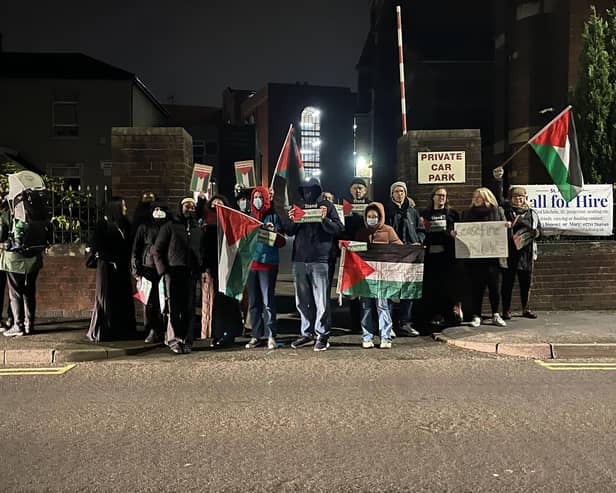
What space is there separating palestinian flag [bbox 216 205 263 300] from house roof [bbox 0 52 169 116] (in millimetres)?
22158

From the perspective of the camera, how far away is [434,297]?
945cm

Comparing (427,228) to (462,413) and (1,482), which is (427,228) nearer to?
(462,413)

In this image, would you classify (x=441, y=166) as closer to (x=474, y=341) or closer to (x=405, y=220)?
(x=405, y=220)

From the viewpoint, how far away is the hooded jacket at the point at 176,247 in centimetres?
788

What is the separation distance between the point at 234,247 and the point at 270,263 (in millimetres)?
518

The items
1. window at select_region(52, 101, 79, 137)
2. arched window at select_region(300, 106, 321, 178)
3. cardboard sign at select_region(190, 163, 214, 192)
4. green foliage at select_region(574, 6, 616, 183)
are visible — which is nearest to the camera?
cardboard sign at select_region(190, 163, 214, 192)

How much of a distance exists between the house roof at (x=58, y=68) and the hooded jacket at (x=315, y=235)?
74.0ft

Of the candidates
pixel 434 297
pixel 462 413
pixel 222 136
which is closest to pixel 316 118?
pixel 222 136

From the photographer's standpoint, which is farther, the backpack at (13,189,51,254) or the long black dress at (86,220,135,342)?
the backpack at (13,189,51,254)

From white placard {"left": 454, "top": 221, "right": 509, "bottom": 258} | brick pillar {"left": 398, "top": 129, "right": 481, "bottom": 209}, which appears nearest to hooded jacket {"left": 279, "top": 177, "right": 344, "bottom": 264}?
white placard {"left": 454, "top": 221, "right": 509, "bottom": 258}

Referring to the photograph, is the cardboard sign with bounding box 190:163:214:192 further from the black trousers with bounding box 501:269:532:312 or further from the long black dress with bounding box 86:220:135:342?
the black trousers with bounding box 501:269:532:312

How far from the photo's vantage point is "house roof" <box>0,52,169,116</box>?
27609 millimetres

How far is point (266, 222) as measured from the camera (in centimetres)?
830

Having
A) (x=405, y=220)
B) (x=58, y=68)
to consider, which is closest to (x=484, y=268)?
(x=405, y=220)
